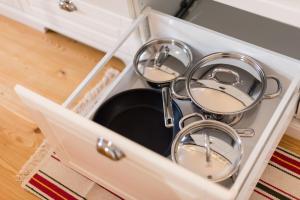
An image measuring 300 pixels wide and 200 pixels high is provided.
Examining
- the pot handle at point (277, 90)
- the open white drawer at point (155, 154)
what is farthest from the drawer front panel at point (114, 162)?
the pot handle at point (277, 90)

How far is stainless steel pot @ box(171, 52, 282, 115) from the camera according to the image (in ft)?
3.36

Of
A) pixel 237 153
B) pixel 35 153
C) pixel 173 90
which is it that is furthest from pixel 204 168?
pixel 35 153

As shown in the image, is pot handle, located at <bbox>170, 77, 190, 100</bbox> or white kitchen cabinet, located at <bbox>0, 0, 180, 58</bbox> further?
white kitchen cabinet, located at <bbox>0, 0, 180, 58</bbox>

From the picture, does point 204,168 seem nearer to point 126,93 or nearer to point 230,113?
point 230,113

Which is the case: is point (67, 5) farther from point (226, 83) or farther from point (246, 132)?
point (246, 132)

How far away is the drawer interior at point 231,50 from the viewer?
3.26 feet

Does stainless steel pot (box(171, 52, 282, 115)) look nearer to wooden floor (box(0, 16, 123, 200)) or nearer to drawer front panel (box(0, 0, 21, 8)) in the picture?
wooden floor (box(0, 16, 123, 200))

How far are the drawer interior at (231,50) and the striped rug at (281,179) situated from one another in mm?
233

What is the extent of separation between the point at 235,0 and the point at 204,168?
1.27ft

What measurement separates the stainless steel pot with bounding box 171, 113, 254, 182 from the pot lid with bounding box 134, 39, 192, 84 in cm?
16

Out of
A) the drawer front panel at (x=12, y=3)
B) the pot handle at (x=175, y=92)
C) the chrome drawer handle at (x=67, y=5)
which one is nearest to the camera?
the pot handle at (x=175, y=92)

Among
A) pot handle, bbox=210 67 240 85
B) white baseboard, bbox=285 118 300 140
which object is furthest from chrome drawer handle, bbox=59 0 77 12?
white baseboard, bbox=285 118 300 140

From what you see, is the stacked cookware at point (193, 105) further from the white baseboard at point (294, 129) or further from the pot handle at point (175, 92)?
the white baseboard at point (294, 129)

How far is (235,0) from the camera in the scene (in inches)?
38.4
